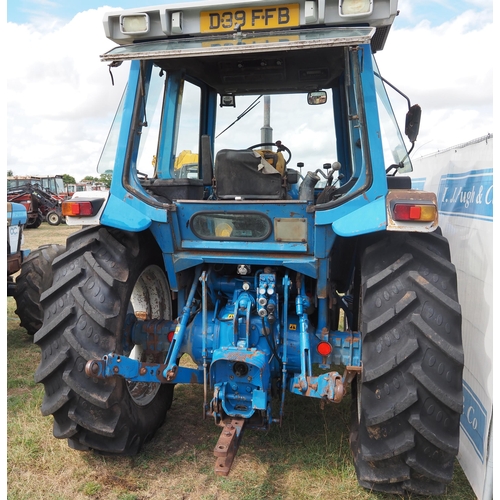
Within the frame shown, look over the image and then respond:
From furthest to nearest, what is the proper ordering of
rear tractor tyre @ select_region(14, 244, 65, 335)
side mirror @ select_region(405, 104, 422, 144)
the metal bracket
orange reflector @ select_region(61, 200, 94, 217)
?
rear tractor tyre @ select_region(14, 244, 65, 335) < side mirror @ select_region(405, 104, 422, 144) < orange reflector @ select_region(61, 200, 94, 217) < the metal bracket

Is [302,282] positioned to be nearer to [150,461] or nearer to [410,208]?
[410,208]

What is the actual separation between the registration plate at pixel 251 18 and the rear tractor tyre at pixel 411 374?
4.46ft

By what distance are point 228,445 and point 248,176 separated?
1.60m

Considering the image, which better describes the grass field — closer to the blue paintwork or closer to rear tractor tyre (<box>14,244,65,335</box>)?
the blue paintwork

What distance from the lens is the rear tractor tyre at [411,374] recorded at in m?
2.35

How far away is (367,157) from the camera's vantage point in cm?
263

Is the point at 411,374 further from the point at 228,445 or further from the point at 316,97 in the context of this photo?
the point at 316,97

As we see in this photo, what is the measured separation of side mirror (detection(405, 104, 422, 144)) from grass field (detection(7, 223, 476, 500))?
80.0 inches

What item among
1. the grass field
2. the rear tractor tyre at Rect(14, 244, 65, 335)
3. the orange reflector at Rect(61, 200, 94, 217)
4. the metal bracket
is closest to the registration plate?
the orange reflector at Rect(61, 200, 94, 217)

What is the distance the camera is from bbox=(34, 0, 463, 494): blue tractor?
242 centimetres

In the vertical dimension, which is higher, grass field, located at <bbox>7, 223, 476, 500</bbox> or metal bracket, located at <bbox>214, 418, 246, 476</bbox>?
metal bracket, located at <bbox>214, 418, 246, 476</bbox>

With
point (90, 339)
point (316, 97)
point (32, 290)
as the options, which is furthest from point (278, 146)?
point (32, 290)

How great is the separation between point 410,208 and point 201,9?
155 cm

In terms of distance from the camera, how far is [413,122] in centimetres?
302
